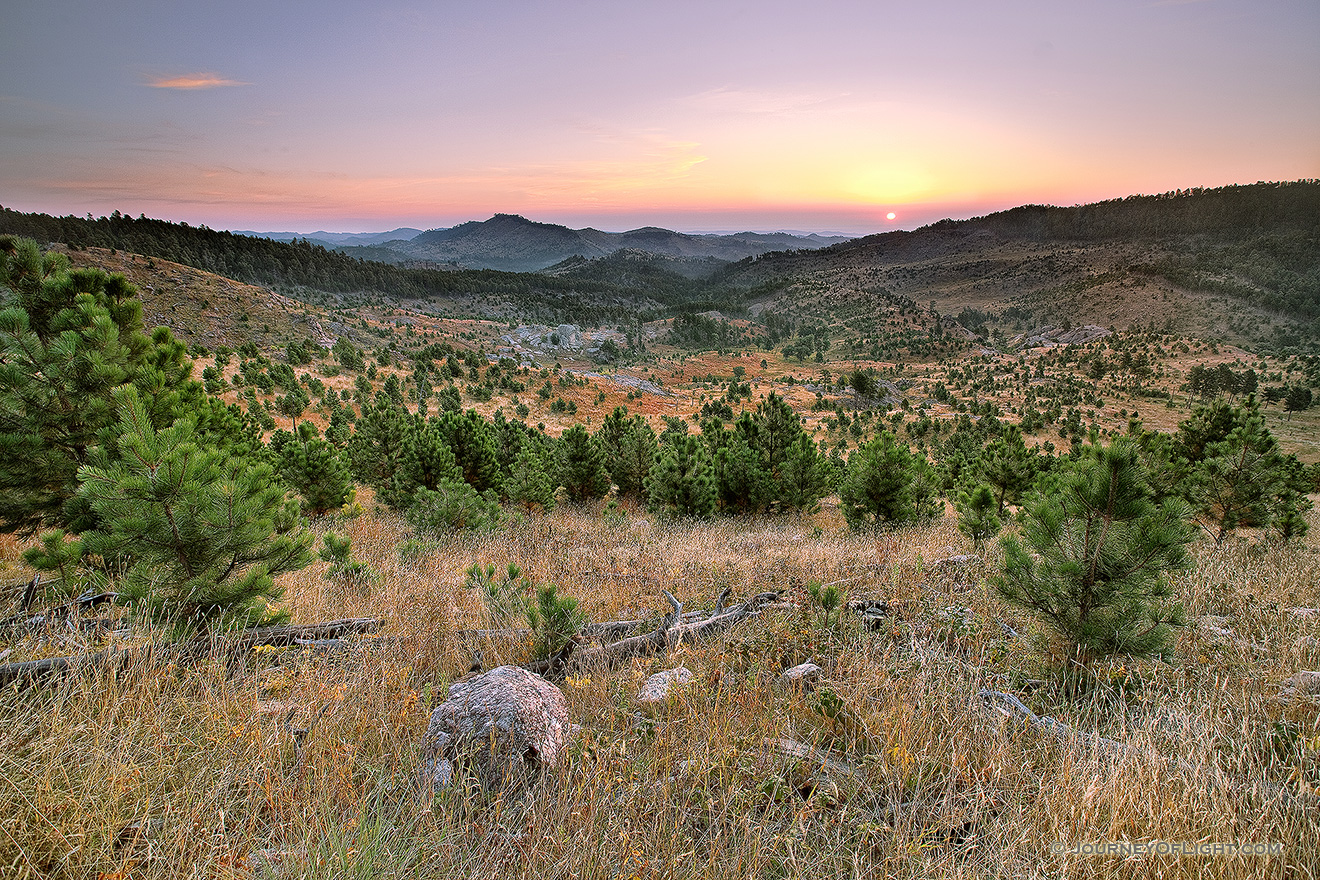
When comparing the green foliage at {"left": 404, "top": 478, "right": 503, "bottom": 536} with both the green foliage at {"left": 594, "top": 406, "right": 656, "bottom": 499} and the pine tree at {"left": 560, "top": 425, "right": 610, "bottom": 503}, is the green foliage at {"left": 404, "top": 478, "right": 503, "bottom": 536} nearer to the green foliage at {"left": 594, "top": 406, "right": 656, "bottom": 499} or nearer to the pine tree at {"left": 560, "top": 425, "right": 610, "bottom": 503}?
the pine tree at {"left": 560, "top": 425, "right": 610, "bottom": 503}

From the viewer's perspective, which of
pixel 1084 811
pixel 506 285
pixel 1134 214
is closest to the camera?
pixel 1084 811

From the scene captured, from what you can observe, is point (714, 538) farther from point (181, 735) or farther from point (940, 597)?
point (181, 735)

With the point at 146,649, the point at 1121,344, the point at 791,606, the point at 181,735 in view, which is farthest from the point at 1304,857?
the point at 1121,344

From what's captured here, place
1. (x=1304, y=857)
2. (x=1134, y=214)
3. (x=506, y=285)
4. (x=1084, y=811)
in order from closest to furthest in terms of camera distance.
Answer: (x=1304, y=857) < (x=1084, y=811) < (x=506, y=285) < (x=1134, y=214)

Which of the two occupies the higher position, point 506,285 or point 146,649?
point 506,285

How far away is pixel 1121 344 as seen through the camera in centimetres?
5175

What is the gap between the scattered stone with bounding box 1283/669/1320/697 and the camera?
2.81 metres

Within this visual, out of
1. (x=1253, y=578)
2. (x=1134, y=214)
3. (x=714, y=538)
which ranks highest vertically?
Result: (x=1134, y=214)

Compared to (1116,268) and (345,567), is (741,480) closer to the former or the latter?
(345,567)

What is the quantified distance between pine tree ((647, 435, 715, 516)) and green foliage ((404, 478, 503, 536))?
3688 millimetres

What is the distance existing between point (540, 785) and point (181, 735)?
1.63 meters

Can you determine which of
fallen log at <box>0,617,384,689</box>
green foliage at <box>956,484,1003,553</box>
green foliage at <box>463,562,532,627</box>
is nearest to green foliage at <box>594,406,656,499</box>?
green foliage at <box>956,484,1003,553</box>

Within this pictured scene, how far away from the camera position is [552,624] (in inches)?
136

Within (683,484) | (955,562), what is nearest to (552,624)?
(955,562)
